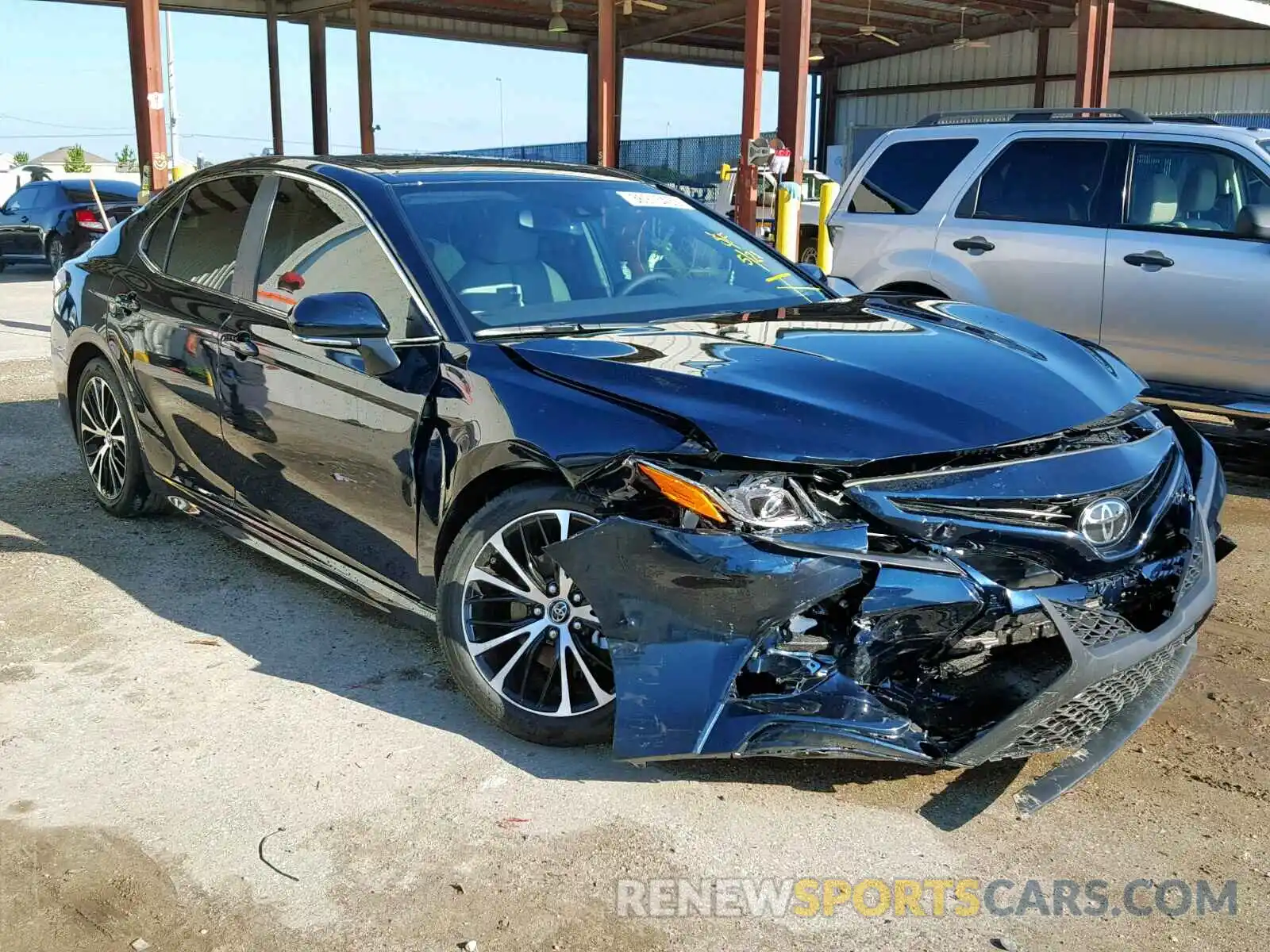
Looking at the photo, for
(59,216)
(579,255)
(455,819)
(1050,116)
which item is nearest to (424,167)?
(579,255)

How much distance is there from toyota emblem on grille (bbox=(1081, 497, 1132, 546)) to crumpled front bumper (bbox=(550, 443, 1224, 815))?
0.22m

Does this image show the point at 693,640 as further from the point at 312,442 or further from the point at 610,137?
the point at 610,137

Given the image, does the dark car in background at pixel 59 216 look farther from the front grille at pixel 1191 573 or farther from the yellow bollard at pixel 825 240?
the front grille at pixel 1191 573

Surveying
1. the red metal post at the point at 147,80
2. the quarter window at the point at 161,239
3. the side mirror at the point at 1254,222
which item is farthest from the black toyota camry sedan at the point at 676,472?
the red metal post at the point at 147,80

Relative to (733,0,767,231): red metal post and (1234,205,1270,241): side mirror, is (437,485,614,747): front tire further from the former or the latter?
(733,0,767,231): red metal post

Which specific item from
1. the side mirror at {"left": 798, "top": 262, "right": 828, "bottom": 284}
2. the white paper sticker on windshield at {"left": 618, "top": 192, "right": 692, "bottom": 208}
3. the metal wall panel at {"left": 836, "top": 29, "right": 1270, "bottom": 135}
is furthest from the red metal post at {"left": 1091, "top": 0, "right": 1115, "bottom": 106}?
the white paper sticker on windshield at {"left": 618, "top": 192, "right": 692, "bottom": 208}

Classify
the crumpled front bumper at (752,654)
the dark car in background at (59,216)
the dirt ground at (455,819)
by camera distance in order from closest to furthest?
the dirt ground at (455,819), the crumpled front bumper at (752,654), the dark car in background at (59,216)

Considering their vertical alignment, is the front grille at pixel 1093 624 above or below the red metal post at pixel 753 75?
below

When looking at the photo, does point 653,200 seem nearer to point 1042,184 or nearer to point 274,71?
point 1042,184

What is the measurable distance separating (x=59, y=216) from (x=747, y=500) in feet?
60.6

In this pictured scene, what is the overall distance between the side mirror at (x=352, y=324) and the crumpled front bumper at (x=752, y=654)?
3.40ft

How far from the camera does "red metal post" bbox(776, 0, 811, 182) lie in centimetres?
1661

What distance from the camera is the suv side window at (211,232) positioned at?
4.65 m

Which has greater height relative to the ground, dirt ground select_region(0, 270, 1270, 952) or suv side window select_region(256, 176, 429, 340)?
suv side window select_region(256, 176, 429, 340)
